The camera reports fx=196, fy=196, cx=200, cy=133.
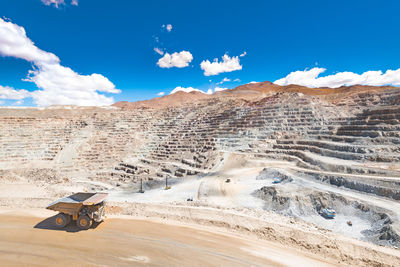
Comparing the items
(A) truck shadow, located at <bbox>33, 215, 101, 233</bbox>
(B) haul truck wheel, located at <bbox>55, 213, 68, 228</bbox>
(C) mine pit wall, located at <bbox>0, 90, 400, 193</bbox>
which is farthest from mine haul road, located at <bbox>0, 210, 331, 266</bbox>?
(C) mine pit wall, located at <bbox>0, 90, 400, 193</bbox>

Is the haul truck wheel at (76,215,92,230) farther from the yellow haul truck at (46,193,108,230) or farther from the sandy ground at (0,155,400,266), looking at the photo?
the sandy ground at (0,155,400,266)

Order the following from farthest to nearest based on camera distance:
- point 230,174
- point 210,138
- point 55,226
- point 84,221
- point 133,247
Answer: point 210,138
point 230,174
point 55,226
point 84,221
point 133,247

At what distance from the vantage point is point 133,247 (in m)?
8.27

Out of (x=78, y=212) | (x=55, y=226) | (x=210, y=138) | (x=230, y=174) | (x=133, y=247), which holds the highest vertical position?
(x=210, y=138)

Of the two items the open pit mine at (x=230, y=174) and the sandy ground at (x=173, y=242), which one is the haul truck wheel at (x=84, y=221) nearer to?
the sandy ground at (x=173, y=242)

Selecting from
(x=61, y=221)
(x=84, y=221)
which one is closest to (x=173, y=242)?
(x=84, y=221)

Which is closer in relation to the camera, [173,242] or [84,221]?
[173,242]

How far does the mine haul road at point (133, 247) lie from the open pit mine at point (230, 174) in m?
0.08

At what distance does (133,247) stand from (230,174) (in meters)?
19.0

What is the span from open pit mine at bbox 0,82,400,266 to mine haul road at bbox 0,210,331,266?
0.08 m

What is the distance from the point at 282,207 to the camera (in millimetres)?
15898

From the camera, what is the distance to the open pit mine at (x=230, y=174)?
9266 mm

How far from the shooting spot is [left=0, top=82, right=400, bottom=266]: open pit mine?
927cm

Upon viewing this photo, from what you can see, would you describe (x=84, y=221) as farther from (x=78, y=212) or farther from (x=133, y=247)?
(x=133, y=247)
